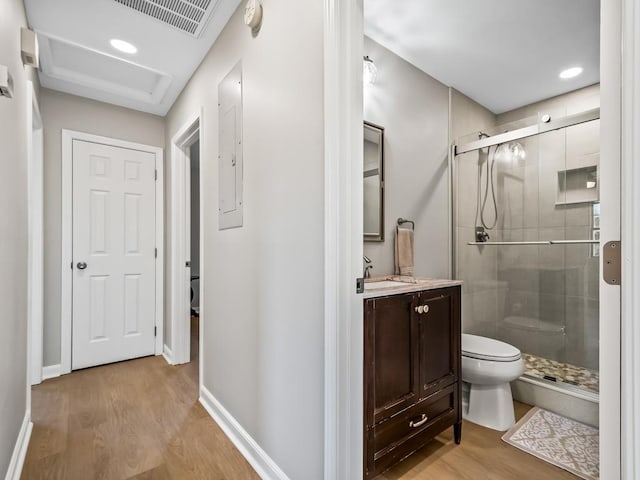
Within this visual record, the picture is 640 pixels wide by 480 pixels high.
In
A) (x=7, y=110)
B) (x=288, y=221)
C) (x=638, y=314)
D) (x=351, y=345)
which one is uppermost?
(x=7, y=110)

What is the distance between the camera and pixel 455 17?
1903 mm

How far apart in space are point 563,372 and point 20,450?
3.49 meters

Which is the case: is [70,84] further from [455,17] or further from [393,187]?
[455,17]

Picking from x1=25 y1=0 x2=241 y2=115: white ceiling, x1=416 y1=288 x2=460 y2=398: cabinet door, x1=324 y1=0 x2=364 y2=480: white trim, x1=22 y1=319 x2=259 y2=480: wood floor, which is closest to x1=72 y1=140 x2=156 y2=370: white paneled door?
x1=22 y1=319 x2=259 y2=480: wood floor

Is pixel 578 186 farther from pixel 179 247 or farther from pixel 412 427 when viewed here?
pixel 179 247

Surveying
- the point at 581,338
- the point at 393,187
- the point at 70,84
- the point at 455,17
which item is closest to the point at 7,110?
the point at 70,84

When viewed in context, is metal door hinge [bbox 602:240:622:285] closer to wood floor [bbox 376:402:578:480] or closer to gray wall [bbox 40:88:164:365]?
wood floor [bbox 376:402:578:480]

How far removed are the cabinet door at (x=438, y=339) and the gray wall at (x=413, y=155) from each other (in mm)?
500

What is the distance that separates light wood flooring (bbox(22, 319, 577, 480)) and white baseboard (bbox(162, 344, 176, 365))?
1.61 feet

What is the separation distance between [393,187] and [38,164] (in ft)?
9.46

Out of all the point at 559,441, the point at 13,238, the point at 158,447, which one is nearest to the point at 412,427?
the point at 559,441

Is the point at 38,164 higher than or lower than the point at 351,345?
higher

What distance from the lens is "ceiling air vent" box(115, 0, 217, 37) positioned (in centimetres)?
175

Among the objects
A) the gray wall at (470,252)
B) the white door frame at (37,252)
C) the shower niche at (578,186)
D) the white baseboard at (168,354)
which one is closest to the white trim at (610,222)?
the gray wall at (470,252)
